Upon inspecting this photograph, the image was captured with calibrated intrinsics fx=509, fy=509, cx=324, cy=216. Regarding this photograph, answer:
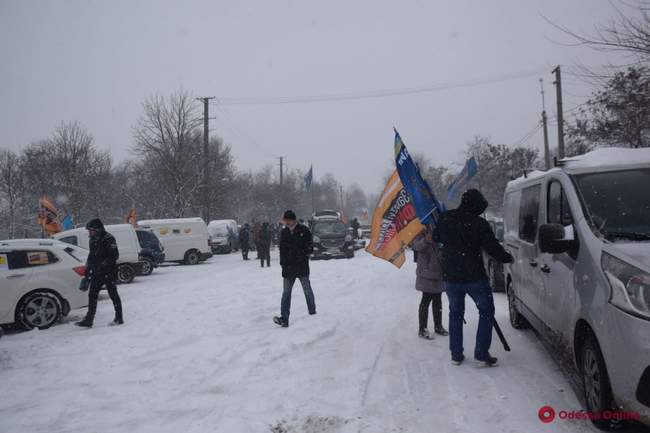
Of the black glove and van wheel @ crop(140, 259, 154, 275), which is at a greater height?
the black glove

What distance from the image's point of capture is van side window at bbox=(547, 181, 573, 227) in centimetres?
468

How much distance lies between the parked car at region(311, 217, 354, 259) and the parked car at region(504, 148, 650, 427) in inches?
665

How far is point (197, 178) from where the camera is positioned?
37156 millimetres

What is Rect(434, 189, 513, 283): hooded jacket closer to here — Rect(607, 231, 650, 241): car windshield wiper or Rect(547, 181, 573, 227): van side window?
Rect(547, 181, 573, 227): van side window

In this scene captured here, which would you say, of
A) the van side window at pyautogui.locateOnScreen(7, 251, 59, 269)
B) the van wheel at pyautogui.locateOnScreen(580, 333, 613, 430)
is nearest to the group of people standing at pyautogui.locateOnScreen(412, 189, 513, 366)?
the van wheel at pyautogui.locateOnScreen(580, 333, 613, 430)

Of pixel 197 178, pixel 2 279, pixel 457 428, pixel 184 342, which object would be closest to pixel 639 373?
pixel 457 428

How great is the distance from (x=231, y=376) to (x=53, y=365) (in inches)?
97.0

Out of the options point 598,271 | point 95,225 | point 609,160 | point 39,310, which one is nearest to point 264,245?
point 95,225

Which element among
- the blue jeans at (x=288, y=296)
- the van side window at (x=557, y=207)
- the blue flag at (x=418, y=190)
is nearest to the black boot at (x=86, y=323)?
the blue jeans at (x=288, y=296)

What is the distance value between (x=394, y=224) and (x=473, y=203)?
2255mm

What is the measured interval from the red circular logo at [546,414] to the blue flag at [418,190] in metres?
2.77

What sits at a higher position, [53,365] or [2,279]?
[2,279]

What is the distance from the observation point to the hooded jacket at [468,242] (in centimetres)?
532

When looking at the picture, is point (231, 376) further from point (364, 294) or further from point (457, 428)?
point (364, 294)
